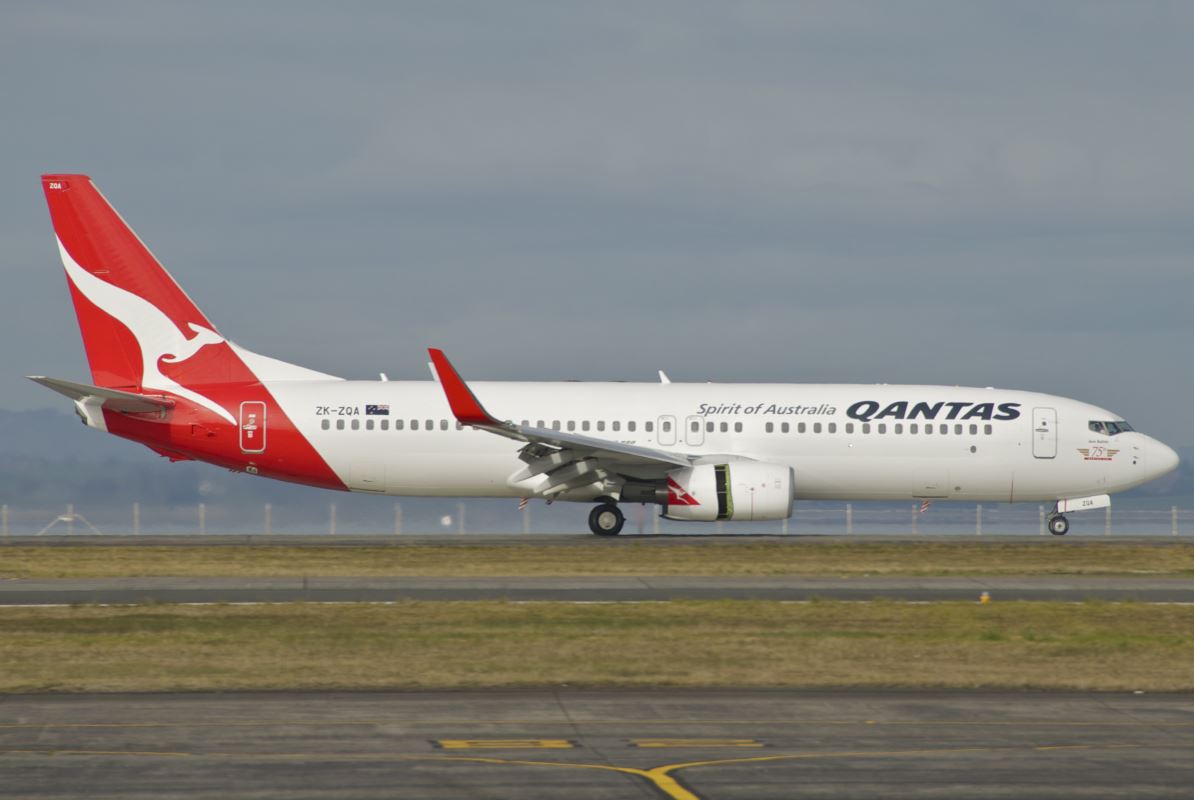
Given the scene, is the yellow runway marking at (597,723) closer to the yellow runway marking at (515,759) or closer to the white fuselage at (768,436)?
the yellow runway marking at (515,759)

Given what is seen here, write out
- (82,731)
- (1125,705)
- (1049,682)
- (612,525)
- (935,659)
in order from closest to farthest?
(82,731) < (1125,705) < (1049,682) < (935,659) < (612,525)

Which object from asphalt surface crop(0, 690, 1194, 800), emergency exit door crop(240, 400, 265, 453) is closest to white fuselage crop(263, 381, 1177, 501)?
emergency exit door crop(240, 400, 265, 453)

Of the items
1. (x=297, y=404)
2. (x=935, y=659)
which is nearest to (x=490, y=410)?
(x=297, y=404)

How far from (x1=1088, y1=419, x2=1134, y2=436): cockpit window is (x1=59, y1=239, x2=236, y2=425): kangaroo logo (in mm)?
23220

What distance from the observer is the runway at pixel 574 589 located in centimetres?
2431

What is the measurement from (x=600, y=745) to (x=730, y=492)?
76.6 feet

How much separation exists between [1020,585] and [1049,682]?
1044 cm

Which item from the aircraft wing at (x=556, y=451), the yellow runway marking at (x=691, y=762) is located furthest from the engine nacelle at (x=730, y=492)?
the yellow runway marking at (x=691, y=762)

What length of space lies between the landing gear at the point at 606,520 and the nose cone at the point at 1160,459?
46.6 ft

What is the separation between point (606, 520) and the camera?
38000 mm

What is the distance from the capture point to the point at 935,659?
1847cm

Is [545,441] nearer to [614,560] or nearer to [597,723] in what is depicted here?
[614,560]

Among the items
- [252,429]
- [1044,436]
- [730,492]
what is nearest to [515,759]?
[730,492]

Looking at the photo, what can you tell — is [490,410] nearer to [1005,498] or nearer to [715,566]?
[715,566]
